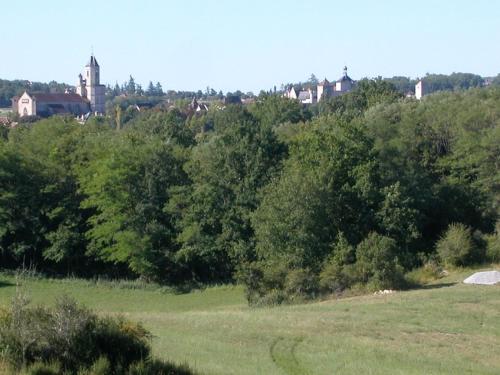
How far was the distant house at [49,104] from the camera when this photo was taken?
178125mm

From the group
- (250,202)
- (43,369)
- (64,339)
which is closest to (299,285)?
(250,202)

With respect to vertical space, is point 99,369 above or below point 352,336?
above

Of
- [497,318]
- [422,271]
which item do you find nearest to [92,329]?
[497,318]

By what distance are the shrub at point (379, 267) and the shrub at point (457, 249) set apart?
6.00 m

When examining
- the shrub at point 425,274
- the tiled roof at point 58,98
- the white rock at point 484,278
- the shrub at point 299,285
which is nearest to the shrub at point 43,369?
the shrub at point 299,285

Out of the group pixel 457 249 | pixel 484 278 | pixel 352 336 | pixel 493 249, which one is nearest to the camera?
pixel 352 336

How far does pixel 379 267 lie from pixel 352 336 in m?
14.8

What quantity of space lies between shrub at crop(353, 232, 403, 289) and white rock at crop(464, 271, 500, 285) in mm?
3035

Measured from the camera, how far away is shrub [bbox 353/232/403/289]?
123 feet

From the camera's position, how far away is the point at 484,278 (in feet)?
125

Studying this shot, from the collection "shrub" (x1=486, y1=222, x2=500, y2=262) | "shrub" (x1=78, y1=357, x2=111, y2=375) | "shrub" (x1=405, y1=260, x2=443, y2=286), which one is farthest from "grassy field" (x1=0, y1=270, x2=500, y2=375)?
"shrub" (x1=486, y1=222, x2=500, y2=262)

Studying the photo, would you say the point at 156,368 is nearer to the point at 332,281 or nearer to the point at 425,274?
the point at 332,281

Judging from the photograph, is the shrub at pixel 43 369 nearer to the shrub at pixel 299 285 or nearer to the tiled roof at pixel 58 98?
the shrub at pixel 299 285

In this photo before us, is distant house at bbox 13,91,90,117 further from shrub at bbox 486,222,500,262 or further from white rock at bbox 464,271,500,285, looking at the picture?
white rock at bbox 464,271,500,285
